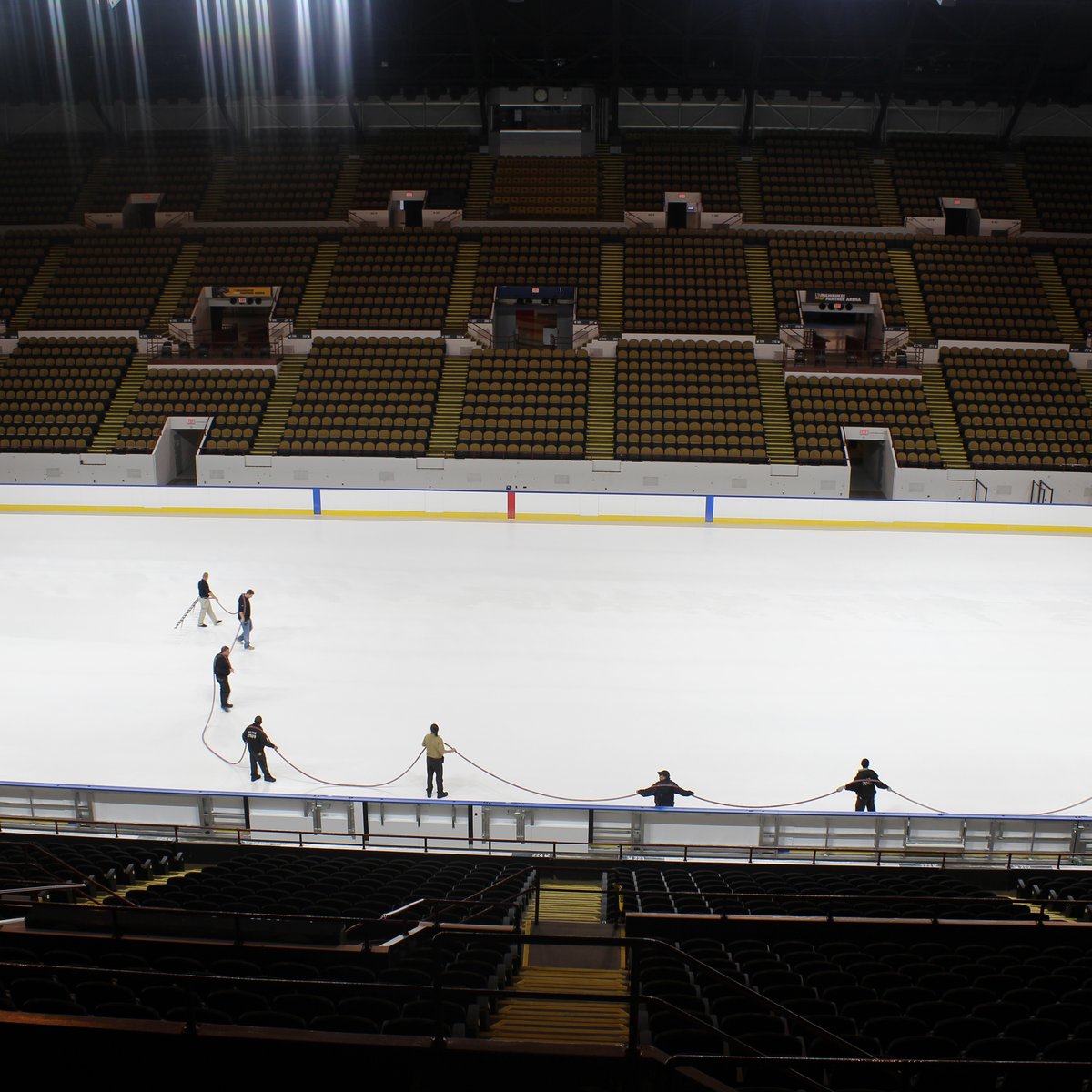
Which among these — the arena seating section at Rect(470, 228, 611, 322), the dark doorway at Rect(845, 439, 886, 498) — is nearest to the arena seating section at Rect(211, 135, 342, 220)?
the arena seating section at Rect(470, 228, 611, 322)

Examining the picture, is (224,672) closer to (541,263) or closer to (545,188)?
(541,263)

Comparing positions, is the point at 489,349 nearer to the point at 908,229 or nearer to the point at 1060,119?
the point at 908,229

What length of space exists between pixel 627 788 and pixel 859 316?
91.4 feet

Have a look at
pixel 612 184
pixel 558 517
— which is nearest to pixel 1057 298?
pixel 612 184

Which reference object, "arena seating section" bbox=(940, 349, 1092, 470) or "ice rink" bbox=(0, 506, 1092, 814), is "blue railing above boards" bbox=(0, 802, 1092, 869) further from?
"arena seating section" bbox=(940, 349, 1092, 470)

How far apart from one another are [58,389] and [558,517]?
16.8 m

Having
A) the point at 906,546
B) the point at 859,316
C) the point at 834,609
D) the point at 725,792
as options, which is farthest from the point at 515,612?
the point at 859,316

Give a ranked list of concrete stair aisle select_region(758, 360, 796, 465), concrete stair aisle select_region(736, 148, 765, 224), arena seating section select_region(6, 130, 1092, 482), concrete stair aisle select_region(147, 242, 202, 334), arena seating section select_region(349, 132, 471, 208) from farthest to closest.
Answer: arena seating section select_region(349, 132, 471, 208) < concrete stair aisle select_region(736, 148, 765, 224) < concrete stair aisle select_region(147, 242, 202, 334) < arena seating section select_region(6, 130, 1092, 482) < concrete stair aisle select_region(758, 360, 796, 465)

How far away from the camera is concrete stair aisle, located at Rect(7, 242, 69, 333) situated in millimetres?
33938

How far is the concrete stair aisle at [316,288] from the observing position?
109ft

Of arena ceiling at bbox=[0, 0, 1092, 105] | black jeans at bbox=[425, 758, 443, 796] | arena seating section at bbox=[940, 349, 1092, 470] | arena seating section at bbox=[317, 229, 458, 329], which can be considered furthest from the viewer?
arena seating section at bbox=[317, 229, 458, 329]

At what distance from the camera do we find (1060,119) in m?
38.0

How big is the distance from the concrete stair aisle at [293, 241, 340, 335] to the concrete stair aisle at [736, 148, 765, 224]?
14.4 metres

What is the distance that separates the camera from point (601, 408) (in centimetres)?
3006
